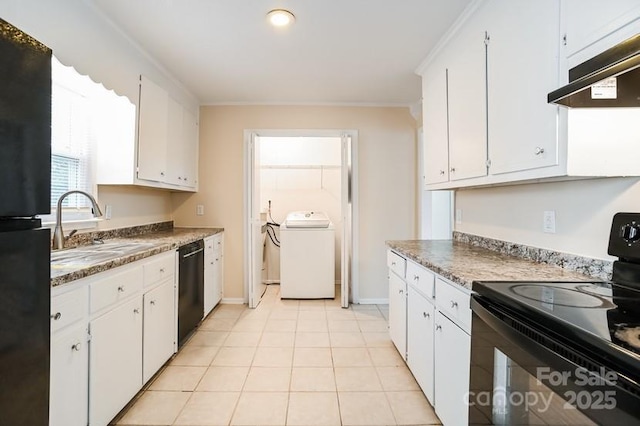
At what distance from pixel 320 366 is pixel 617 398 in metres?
1.96

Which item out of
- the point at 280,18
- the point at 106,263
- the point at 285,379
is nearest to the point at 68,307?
the point at 106,263

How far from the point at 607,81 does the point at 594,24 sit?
0.68 feet

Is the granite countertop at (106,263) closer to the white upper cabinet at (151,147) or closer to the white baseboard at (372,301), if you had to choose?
the white upper cabinet at (151,147)

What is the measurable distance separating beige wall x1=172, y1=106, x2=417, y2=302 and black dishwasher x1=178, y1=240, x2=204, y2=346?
2.64 ft

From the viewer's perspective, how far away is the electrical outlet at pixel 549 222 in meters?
1.56

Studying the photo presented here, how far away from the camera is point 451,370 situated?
4.68 feet

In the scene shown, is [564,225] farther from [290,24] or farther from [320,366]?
[290,24]

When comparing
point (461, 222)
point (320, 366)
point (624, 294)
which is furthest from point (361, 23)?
point (320, 366)

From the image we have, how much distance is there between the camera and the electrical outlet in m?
1.56

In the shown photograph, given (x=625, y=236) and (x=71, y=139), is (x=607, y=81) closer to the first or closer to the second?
(x=625, y=236)

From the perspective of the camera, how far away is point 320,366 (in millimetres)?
2293

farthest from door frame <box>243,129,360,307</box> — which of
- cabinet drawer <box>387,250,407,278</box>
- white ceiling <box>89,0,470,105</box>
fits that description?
cabinet drawer <box>387,250,407,278</box>

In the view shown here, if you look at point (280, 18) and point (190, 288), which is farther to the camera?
point (190, 288)

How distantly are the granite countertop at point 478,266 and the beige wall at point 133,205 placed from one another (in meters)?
2.29
